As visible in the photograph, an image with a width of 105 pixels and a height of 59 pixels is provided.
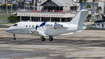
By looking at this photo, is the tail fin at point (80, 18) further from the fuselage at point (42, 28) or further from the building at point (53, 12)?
the building at point (53, 12)

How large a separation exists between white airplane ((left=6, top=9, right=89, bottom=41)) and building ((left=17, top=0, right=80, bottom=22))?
4567 centimetres

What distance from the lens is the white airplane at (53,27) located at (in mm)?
36625

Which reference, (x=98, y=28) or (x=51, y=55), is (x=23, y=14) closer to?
(x=98, y=28)

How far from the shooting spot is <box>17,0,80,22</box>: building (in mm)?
84556

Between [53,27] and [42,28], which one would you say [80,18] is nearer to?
[53,27]

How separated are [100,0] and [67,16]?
66.8 metres

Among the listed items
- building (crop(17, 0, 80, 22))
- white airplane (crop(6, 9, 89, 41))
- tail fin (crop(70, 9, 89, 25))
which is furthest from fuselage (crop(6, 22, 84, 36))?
building (crop(17, 0, 80, 22))

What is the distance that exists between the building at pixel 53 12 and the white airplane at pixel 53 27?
4567 cm

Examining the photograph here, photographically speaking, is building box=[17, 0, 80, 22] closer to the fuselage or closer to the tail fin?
the fuselage

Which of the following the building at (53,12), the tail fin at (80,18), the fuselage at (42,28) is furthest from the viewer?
the building at (53,12)

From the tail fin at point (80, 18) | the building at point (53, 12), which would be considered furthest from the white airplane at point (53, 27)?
the building at point (53, 12)

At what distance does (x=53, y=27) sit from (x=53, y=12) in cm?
4802

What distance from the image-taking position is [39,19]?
87.6 meters

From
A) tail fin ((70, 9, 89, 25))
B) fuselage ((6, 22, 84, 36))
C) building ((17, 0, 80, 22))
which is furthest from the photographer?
building ((17, 0, 80, 22))
